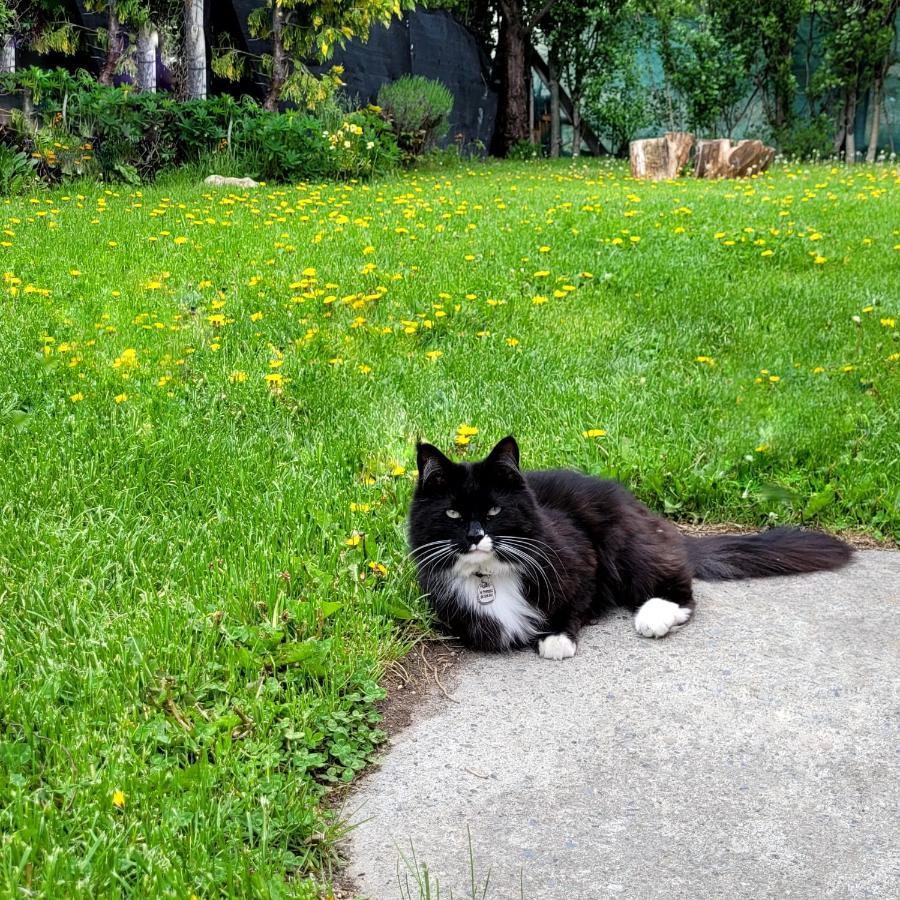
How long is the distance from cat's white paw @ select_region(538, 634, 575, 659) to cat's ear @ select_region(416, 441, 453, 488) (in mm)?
624

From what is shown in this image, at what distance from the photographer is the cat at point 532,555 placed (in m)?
3.13

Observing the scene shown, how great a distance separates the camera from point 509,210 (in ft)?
31.1

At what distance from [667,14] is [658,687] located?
17.4 meters

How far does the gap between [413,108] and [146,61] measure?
4.25 m

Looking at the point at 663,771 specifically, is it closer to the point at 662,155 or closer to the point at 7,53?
the point at 7,53

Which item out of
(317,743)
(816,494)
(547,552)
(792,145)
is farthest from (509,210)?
(792,145)

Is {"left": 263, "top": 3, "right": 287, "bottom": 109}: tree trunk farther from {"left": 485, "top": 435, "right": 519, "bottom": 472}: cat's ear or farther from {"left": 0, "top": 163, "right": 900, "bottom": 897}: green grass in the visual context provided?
{"left": 485, "top": 435, "right": 519, "bottom": 472}: cat's ear

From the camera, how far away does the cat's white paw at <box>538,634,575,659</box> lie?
3.18 m

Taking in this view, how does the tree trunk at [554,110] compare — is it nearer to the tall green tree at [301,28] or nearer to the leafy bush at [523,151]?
the leafy bush at [523,151]

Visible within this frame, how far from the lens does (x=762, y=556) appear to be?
372 cm

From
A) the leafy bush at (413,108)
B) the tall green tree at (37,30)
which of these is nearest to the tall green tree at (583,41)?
the leafy bush at (413,108)

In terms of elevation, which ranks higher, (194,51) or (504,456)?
(194,51)

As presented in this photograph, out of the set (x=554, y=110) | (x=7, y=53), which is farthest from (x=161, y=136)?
(x=554, y=110)

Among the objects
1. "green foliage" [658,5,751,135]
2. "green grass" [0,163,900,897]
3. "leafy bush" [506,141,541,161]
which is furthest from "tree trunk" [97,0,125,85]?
"green foliage" [658,5,751,135]
